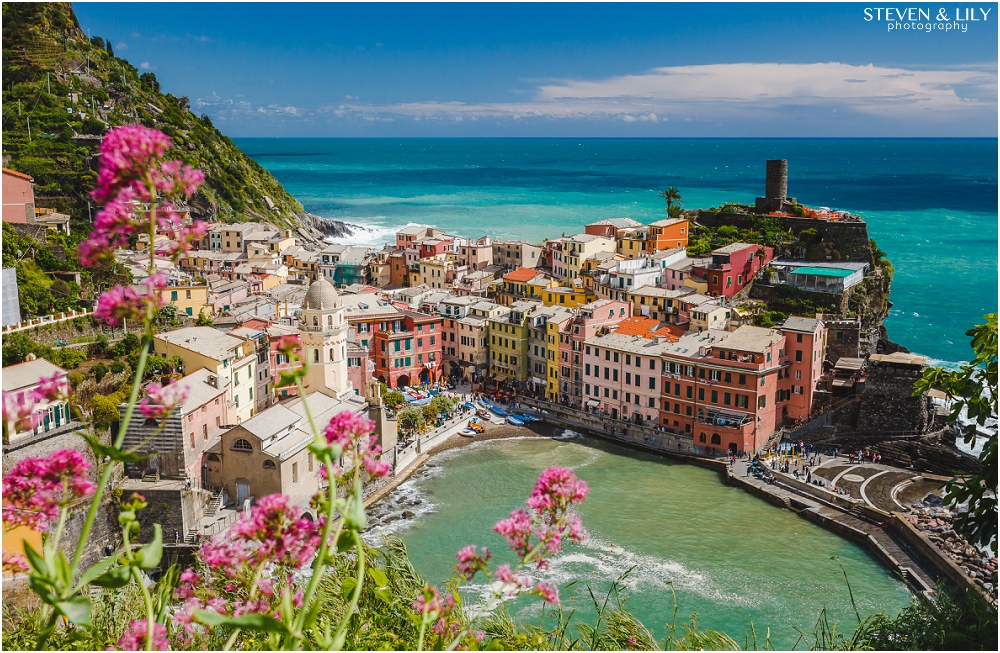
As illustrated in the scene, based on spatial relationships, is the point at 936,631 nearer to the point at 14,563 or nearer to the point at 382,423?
the point at 14,563

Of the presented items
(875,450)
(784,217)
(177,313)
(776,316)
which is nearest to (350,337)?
(177,313)

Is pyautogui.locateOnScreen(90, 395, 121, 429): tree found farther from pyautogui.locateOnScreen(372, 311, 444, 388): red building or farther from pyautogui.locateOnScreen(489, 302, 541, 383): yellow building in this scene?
pyautogui.locateOnScreen(489, 302, 541, 383): yellow building

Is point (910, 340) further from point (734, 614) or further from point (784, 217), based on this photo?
point (734, 614)

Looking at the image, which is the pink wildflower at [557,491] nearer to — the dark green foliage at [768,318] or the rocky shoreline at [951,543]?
the rocky shoreline at [951,543]

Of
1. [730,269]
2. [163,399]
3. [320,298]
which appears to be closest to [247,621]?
[163,399]

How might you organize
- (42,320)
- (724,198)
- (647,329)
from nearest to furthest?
(42,320)
(647,329)
(724,198)
